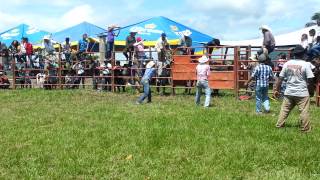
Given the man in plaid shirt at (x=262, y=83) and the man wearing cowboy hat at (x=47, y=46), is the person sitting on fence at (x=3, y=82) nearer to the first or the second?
the man wearing cowboy hat at (x=47, y=46)

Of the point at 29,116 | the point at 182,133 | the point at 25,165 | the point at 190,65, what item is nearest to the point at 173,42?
the point at 190,65

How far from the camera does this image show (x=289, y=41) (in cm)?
3497

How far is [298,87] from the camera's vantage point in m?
10.4

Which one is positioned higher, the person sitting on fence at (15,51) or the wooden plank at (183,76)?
the person sitting on fence at (15,51)

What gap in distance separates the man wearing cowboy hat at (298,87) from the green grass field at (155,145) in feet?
0.93

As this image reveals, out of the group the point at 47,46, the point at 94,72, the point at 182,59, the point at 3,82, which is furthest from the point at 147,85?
the point at 3,82

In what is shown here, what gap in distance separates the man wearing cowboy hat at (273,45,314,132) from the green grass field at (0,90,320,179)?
285 millimetres

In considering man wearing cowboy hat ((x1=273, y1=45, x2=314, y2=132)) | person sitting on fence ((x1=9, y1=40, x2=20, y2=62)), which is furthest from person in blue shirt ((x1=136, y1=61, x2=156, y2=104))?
person sitting on fence ((x1=9, y1=40, x2=20, y2=62))

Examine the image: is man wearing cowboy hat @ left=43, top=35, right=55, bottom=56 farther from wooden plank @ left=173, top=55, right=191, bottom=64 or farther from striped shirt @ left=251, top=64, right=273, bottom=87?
striped shirt @ left=251, top=64, right=273, bottom=87

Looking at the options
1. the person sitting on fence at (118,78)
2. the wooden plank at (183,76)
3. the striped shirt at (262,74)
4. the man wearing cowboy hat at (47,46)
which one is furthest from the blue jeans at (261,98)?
the man wearing cowboy hat at (47,46)

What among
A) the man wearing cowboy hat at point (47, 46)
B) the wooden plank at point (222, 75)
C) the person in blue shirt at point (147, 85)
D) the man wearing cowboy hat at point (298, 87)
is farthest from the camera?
the man wearing cowboy hat at point (47, 46)

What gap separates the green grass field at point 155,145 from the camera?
7.59 m

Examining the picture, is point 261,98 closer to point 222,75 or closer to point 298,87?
point 298,87

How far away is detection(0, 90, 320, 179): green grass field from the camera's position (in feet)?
24.9
